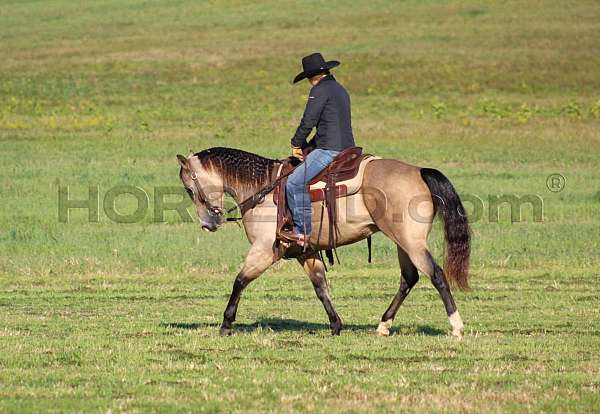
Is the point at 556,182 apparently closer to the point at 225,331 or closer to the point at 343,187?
the point at 343,187

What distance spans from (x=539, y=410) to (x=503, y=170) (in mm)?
22348

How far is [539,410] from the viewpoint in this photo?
809 centimetres

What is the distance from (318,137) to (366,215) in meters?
0.96

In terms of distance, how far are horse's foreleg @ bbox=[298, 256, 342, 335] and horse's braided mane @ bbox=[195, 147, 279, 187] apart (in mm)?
1012

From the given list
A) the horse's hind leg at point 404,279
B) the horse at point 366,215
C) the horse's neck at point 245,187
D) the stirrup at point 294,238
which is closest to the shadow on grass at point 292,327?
the horse's hind leg at point 404,279

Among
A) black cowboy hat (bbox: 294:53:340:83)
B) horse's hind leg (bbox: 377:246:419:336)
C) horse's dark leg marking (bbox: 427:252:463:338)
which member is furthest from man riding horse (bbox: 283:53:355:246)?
horse's dark leg marking (bbox: 427:252:463:338)

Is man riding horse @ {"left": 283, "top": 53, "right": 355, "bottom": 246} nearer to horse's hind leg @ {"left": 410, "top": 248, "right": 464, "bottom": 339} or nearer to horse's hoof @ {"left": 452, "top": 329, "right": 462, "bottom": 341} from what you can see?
horse's hind leg @ {"left": 410, "top": 248, "right": 464, "bottom": 339}

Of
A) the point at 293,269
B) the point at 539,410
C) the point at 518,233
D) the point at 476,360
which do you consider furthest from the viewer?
the point at 518,233

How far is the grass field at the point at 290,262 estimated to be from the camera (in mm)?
9148

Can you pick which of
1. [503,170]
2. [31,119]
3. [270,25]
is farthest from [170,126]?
[270,25]

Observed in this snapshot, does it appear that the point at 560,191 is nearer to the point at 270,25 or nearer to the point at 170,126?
the point at 170,126

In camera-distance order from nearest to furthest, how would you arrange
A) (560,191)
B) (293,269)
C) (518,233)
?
(293,269), (518,233), (560,191)

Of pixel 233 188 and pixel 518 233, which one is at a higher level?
pixel 233 188

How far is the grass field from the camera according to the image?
30.0 ft
